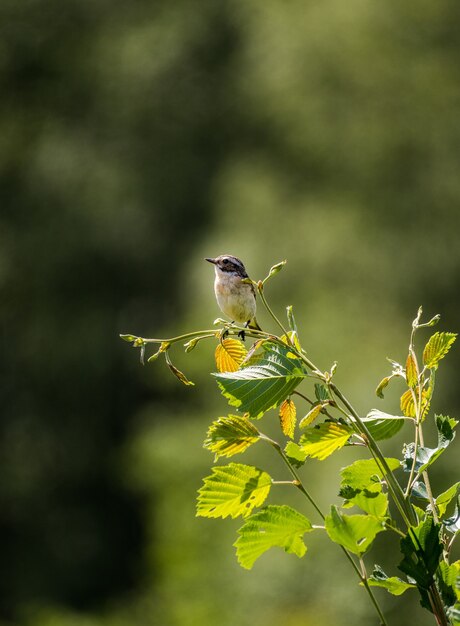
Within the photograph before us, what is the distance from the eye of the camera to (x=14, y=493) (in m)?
23.8

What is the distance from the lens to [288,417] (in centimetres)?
182

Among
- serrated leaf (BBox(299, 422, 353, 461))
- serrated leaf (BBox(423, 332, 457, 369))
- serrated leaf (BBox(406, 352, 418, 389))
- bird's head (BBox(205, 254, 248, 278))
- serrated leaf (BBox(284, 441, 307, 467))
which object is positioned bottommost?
serrated leaf (BBox(284, 441, 307, 467))

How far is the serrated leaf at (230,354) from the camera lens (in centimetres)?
190

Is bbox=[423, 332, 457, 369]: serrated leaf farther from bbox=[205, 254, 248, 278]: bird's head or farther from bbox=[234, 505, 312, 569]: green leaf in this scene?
bbox=[205, 254, 248, 278]: bird's head

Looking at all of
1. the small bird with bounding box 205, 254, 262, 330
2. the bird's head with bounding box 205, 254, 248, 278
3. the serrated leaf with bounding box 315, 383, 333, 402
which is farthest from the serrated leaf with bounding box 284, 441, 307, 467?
the bird's head with bounding box 205, 254, 248, 278

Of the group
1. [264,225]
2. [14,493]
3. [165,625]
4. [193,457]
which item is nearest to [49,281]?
[14,493]

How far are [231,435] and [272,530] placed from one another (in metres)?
0.16

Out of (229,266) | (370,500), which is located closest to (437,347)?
(370,500)

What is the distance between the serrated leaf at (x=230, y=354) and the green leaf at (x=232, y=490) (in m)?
0.27

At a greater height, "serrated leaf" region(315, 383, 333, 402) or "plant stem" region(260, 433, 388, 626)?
"serrated leaf" region(315, 383, 333, 402)

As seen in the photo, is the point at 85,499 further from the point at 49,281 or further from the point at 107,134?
the point at 107,134

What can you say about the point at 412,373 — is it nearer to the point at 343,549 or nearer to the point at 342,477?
the point at 342,477

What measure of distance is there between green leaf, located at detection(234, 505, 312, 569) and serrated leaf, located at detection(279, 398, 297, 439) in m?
0.19

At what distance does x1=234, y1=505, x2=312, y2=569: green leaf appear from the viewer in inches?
63.3
